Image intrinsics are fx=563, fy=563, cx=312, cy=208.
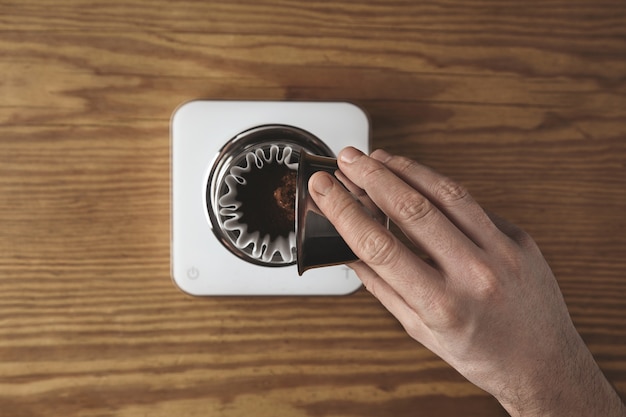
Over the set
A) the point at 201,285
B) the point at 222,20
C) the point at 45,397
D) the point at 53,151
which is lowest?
the point at 45,397

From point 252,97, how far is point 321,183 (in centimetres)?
21

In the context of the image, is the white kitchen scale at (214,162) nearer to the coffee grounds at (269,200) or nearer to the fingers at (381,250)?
the coffee grounds at (269,200)

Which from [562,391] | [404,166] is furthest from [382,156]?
[562,391]

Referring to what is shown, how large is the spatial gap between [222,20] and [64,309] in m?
0.33

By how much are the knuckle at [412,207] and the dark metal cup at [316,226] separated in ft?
0.12

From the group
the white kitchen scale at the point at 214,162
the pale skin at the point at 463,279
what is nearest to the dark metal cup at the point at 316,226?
the pale skin at the point at 463,279

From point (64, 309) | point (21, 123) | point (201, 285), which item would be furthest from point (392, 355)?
point (21, 123)

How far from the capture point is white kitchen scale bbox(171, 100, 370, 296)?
543 mm

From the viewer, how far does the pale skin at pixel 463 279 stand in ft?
1.24

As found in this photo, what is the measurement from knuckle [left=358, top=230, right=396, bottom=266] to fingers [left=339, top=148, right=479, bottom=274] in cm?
2

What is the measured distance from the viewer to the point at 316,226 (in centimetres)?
41

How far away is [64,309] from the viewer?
1.85ft

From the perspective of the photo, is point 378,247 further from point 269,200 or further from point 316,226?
point 269,200

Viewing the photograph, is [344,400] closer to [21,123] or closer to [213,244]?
[213,244]
